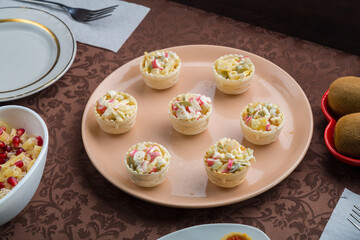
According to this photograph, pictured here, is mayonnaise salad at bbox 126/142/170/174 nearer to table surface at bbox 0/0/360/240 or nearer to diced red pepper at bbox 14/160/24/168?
table surface at bbox 0/0/360/240

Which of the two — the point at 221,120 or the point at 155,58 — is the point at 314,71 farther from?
the point at 155,58

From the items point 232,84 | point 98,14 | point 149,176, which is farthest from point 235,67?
point 98,14

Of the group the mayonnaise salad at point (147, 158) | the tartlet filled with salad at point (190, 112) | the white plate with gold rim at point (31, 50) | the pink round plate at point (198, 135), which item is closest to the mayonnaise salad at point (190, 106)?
the tartlet filled with salad at point (190, 112)

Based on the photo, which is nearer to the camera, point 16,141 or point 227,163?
point 227,163

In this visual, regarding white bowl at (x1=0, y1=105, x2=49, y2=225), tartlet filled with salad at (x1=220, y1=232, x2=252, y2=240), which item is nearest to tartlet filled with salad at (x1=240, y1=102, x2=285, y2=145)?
tartlet filled with salad at (x1=220, y1=232, x2=252, y2=240)

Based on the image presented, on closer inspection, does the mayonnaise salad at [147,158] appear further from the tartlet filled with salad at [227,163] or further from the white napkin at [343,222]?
the white napkin at [343,222]

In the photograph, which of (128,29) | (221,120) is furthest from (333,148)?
(128,29)

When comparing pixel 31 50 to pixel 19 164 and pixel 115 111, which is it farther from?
pixel 19 164
